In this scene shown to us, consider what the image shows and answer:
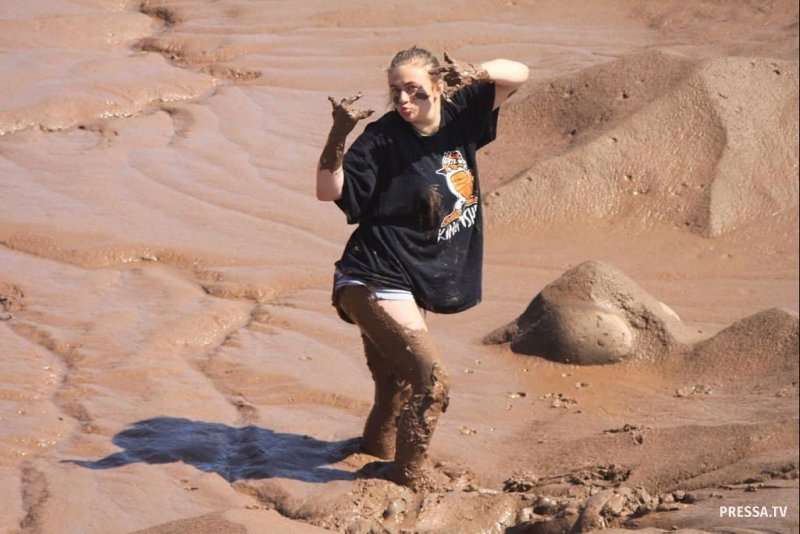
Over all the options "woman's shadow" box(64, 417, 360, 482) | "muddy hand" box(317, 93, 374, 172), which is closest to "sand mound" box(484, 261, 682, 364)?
"woman's shadow" box(64, 417, 360, 482)

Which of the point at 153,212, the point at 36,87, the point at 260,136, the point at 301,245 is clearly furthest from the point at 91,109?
the point at 301,245

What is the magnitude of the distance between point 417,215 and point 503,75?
56 cm

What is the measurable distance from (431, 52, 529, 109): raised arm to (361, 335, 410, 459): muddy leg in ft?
3.10

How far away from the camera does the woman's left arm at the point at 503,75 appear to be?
167 inches

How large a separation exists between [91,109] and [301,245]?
2577 mm

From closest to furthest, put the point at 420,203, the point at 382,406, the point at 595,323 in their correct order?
1. the point at 420,203
2. the point at 382,406
3. the point at 595,323

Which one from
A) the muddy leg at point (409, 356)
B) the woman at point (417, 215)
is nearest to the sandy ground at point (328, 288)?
the muddy leg at point (409, 356)

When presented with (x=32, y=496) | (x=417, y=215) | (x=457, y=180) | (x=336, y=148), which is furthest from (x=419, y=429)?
(x=32, y=496)

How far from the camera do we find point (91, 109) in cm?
909

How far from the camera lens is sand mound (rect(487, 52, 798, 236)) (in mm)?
8031

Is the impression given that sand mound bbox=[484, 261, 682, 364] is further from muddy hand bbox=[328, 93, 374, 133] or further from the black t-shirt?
muddy hand bbox=[328, 93, 374, 133]

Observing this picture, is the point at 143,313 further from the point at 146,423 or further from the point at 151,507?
the point at 151,507

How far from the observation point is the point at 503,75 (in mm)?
4246

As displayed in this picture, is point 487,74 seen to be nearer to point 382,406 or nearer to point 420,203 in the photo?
point 420,203
